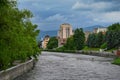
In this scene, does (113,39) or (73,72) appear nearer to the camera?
(73,72)

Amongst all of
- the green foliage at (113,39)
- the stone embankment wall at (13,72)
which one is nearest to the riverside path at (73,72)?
the stone embankment wall at (13,72)

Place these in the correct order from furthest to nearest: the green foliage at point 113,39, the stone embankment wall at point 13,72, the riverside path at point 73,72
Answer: the green foliage at point 113,39 < the riverside path at point 73,72 < the stone embankment wall at point 13,72

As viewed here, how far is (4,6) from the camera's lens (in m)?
39.0

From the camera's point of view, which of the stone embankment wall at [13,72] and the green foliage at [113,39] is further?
the green foliage at [113,39]

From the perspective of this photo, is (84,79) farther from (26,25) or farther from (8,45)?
(26,25)

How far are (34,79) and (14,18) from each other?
37.9 feet

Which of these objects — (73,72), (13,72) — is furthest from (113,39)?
(13,72)

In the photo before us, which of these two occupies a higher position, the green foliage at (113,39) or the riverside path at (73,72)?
the green foliage at (113,39)

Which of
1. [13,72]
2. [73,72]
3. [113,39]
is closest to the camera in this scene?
[13,72]

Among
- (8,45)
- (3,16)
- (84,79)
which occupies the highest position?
(3,16)

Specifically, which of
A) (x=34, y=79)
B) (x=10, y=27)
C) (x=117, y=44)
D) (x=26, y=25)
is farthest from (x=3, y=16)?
(x=117, y=44)

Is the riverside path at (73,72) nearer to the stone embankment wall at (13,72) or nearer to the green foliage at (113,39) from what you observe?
the stone embankment wall at (13,72)

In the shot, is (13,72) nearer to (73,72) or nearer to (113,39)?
(73,72)

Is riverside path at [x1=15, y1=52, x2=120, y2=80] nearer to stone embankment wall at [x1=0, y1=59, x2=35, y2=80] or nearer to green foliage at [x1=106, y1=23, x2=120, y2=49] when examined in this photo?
stone embankment wall at [x1=0, y1=59, x2=35, y2=80]
